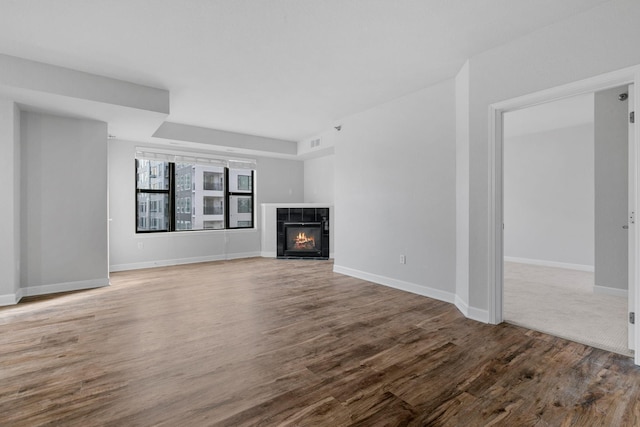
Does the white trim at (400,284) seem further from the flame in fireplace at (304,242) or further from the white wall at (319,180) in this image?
the white wall at (319,180)

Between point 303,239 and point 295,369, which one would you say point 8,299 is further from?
point 303,239

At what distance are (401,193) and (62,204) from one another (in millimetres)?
4525

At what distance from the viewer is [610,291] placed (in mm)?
3900

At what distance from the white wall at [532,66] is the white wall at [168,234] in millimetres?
5117

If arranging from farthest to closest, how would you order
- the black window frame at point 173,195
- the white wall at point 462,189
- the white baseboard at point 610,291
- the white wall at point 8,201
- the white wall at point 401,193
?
the black window frame at point 173,195 → the white baseboard at point 610,291 → the white wall at point 401,193 → the white wall at point 8,201 → the white wall at point 462,189

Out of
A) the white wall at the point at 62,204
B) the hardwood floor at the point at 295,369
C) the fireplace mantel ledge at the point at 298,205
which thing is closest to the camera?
the hardwood floor at the point at 295,369

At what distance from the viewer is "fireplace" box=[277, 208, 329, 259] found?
661 centimetres

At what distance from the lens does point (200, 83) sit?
3.73 metres

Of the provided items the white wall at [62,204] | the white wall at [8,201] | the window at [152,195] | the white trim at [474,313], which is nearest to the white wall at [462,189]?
the white trim at [474,313]

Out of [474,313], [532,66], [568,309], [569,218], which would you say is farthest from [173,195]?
[569,218]

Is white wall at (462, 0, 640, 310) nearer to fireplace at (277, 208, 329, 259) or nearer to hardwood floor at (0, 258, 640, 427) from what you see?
hardwood floor at (0, 258, 640, 427)

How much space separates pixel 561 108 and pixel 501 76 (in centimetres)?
258

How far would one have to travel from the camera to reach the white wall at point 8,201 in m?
3.51

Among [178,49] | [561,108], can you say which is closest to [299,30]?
[178,49]
